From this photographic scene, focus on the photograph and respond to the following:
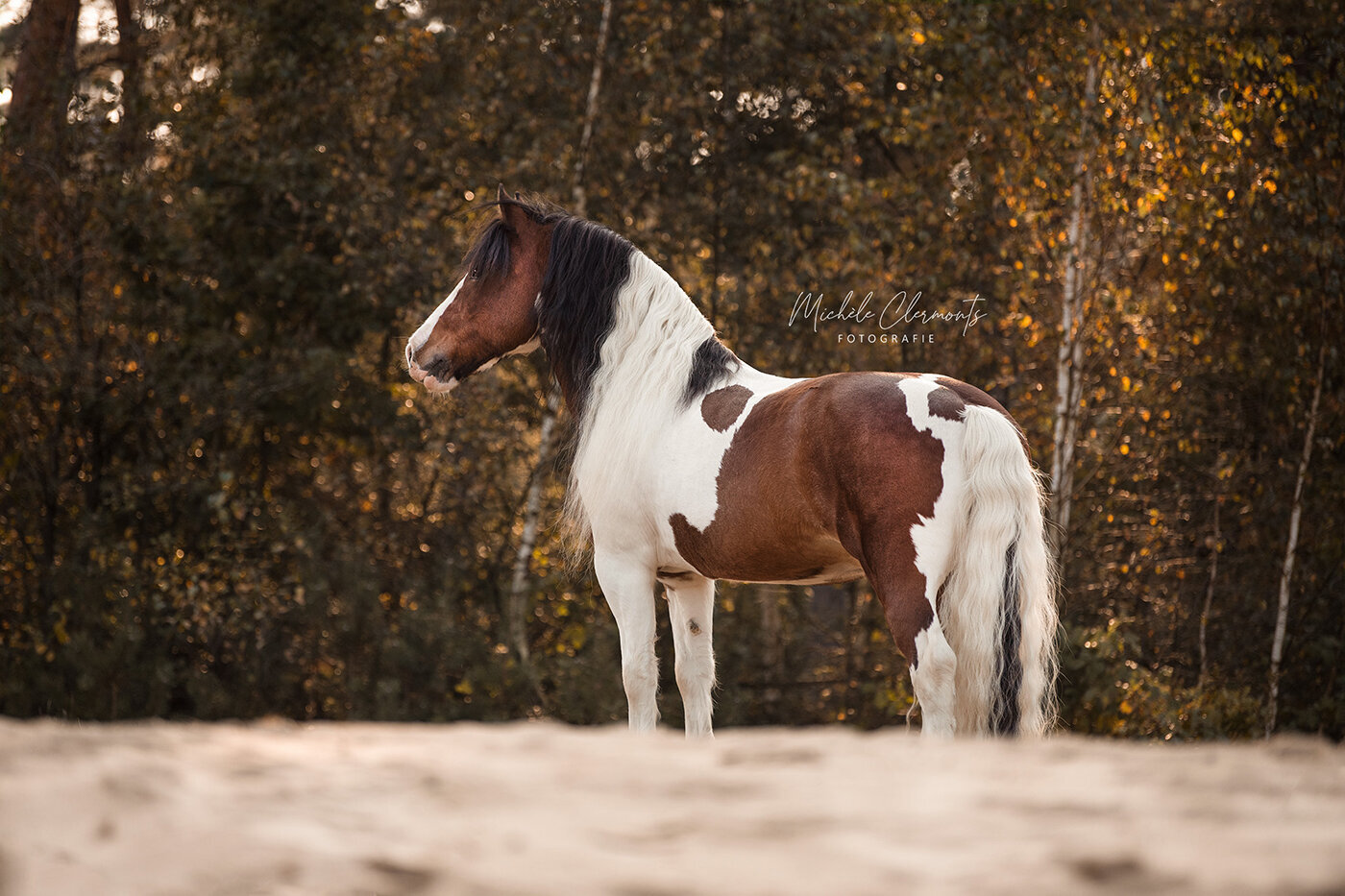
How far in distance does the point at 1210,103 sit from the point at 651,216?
11.8ft

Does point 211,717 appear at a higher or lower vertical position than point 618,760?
→ lower

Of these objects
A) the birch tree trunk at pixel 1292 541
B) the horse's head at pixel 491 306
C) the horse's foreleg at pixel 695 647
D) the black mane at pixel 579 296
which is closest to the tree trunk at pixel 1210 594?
the birch tree trunk at pixel 1292 541

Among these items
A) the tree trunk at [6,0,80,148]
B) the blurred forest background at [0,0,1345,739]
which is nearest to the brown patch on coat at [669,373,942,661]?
the blurred forest background at [0,0,1345,739]

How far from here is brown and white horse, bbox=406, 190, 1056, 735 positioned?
3.13 metres

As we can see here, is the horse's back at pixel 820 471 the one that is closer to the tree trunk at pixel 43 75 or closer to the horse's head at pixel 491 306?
the horse's head at pixel 491 306

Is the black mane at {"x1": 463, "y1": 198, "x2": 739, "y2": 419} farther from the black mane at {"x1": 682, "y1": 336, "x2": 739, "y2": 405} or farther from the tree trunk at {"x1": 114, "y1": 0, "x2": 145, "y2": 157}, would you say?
the tree trunk at {"x1": 114, "y1": 0, "x2": 145, "y2": 157}

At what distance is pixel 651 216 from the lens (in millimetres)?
8156

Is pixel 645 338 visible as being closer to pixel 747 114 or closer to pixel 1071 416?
pixel 1071 416

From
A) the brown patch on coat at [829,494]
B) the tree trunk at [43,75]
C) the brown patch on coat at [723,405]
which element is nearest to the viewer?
the brown patch on coat at [829,494]

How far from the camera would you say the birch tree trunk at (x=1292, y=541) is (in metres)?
6.71

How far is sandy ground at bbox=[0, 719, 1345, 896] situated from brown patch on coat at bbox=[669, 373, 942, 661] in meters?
2.04

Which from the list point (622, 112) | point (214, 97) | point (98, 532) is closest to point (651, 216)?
point (622, 112)

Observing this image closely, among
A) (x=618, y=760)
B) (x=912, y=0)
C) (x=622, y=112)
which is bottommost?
(x=618, y=760)

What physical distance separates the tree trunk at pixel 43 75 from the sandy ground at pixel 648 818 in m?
7.81
